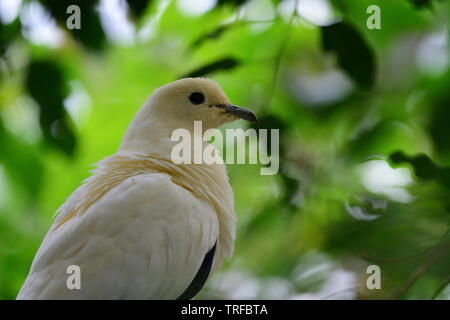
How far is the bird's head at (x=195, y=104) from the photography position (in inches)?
85.7

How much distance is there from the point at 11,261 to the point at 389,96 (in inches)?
96.9

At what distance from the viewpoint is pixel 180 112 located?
220 cm

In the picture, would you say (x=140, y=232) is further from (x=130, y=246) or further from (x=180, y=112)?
(x=180, y=112)

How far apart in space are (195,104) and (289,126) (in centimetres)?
39

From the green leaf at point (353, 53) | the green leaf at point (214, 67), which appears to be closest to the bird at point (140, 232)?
the green leaf at point (214, 67)

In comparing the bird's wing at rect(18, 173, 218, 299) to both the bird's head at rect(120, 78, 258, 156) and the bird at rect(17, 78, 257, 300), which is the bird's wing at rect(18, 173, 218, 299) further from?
the bird's head at rect(120, 78, 258, 156)

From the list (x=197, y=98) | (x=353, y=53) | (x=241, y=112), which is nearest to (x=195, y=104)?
(x=197, y=98)

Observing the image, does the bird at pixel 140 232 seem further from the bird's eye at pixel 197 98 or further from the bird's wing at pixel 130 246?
the bird's eye at pixel 197 98

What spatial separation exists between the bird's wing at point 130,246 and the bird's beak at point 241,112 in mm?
466

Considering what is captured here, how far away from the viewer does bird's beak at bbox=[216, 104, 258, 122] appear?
215cm

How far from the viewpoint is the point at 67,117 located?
2.08 meters

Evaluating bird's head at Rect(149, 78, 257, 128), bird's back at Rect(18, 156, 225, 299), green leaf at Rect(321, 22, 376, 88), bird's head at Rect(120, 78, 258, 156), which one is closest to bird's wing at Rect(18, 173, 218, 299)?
bird's back at Rect(18, 156, 225, 299)
